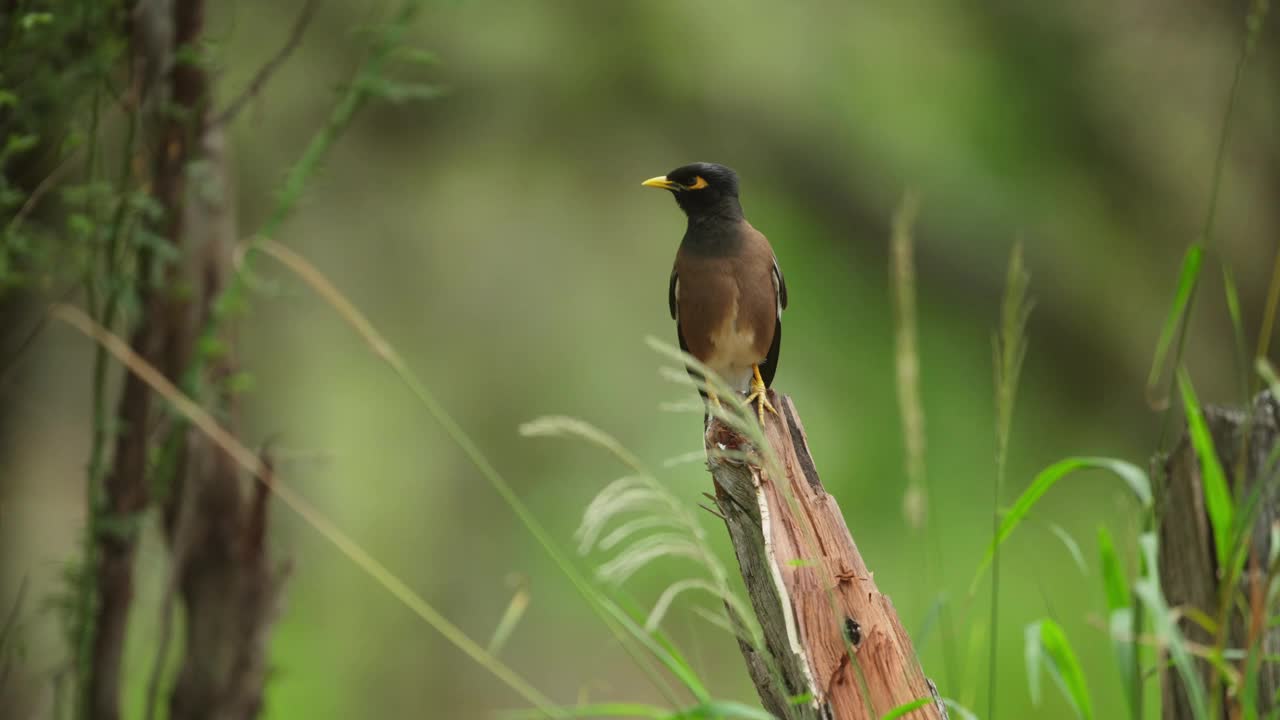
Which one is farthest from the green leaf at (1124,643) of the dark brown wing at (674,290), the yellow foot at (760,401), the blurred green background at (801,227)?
the blurred green background at (801,227)

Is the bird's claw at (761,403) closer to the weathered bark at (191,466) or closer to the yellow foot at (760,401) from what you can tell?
the yellow foot at (760,401)

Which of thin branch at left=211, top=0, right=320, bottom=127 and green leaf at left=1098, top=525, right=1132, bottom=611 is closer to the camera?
green leaf at left=1098, top=525, right=1132, bottom=611

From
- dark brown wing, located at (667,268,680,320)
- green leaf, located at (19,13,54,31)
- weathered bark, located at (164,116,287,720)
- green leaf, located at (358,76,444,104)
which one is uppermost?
green leaf, located at (19,13,54,31)

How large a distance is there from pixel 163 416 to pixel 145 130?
0.59 meters

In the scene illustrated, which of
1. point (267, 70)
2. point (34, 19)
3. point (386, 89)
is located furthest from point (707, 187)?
point (34, 19)

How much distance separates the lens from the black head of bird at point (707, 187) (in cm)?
332

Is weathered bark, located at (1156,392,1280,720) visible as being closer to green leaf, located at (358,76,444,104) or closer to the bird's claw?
the bird's claw

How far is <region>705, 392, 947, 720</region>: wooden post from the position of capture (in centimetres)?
165

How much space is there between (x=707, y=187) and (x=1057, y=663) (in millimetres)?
2073

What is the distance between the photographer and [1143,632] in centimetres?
138

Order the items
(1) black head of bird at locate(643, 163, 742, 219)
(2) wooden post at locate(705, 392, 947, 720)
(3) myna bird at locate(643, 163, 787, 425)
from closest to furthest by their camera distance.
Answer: (2) wooden post at locate(705, 392, 947, 720), (3) myna bird at locate(643, 163, 787, 425), (1) black head of bird at locate(643, 163, 742, 219)

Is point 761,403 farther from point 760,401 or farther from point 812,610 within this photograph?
point 812,610

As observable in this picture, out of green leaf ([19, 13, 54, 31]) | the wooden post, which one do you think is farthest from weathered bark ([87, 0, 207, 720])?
the wooden post

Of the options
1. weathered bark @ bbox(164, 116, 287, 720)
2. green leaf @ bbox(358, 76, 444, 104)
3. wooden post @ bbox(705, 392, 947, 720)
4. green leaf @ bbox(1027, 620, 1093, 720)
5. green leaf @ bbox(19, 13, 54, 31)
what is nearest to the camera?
green leaf @ bbox(1027, 620, 1093, 720)
